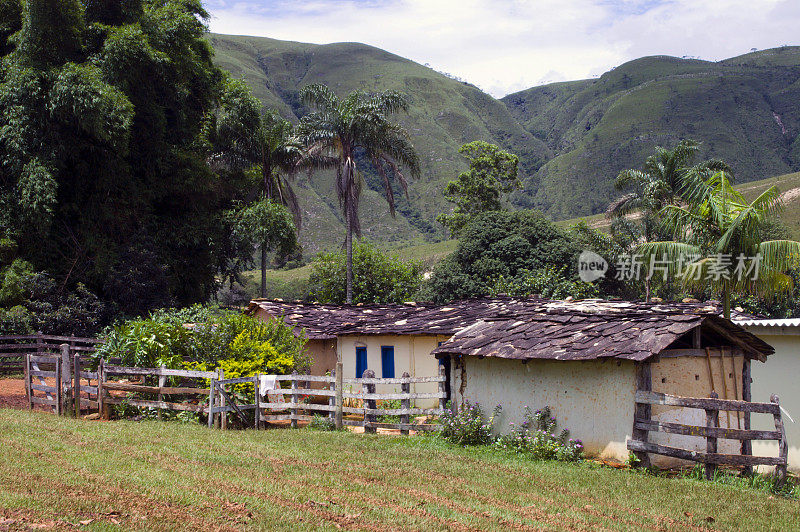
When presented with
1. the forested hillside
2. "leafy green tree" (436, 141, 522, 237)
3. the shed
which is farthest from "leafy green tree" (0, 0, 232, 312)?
the forested hillside

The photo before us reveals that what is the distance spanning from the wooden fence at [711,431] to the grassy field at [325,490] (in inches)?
19.2

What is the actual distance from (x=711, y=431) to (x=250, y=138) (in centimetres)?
3214

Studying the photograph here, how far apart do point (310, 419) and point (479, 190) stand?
4307 cm

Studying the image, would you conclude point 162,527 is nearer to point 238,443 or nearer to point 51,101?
point 238,443

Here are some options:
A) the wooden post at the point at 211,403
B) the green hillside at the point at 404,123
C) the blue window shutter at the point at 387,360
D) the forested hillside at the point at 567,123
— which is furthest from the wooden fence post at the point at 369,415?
the forested hillside at the point at 567,123

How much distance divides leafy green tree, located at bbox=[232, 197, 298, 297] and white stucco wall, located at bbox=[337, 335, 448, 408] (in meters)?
13.0

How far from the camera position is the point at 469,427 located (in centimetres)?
→ 1480

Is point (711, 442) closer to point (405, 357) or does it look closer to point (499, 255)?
point (405, 357)

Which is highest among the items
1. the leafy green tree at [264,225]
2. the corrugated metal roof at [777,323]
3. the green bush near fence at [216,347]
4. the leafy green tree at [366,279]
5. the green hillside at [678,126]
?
the green hillside at [678,126]

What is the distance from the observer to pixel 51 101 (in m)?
29.1

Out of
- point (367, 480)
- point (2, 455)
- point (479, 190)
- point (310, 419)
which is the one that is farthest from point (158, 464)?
point (479, 190)

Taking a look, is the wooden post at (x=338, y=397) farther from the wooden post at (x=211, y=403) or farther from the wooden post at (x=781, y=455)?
the wooden post at (x=781, y=455)

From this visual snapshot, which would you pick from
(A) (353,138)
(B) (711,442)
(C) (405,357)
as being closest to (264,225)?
(A) (353,138)

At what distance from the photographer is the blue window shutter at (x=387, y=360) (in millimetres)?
25031
